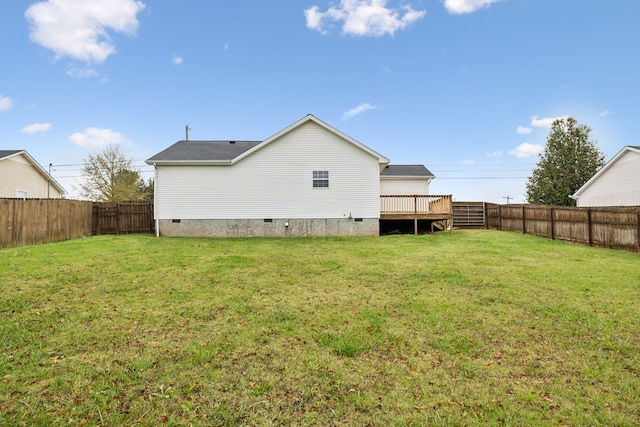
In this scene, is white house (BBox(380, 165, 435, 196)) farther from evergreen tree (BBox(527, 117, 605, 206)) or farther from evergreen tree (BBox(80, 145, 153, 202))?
evergreen tree (BBox(80, 145, 153, 202))

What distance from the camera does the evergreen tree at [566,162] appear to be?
107ft

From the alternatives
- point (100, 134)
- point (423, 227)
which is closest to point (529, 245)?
point (423, 227)

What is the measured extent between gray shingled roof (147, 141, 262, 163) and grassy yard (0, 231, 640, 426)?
8.73 m

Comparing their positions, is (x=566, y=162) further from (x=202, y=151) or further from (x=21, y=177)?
(x=21, y=177)

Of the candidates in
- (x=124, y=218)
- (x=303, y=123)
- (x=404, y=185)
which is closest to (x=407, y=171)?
(x=404, y=185)

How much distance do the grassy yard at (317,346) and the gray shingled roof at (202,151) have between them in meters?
8.73

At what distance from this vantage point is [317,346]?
4.14 meters

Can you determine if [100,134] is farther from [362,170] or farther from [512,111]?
[512,111]

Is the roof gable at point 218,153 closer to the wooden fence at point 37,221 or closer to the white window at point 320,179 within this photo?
the white window at point 320,179

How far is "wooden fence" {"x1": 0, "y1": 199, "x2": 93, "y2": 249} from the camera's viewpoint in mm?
11938

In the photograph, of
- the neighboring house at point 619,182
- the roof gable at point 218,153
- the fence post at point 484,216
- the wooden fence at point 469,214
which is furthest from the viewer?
the wooden fence at point 469,214

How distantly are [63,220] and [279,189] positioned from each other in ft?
33.9

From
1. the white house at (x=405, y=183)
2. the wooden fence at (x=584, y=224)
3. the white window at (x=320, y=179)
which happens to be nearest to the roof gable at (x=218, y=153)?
the white window at (x=320, y=179)

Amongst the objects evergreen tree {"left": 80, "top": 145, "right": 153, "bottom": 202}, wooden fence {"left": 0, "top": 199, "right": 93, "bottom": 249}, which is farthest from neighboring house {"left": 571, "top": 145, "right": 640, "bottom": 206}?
evergreen tree {"left": 80, "top": 145, "right": 153, "bottom": 202}
